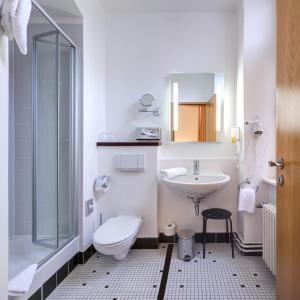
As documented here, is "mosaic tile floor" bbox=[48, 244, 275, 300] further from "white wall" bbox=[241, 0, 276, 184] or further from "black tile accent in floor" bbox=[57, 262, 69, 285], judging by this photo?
"white wall" bbox=[241, 0, 276, 184]

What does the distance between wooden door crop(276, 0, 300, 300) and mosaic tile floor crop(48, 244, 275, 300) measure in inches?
18.8

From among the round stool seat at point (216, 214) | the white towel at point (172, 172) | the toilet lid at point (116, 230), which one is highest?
the white towel at point (172, 172)

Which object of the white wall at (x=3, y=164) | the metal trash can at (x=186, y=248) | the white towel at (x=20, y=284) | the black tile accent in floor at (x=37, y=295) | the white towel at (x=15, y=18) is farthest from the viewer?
the metal trash can at (x=186, y=248)

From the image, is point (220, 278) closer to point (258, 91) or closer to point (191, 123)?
point (191, 123)

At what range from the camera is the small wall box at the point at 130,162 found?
92.4 inches

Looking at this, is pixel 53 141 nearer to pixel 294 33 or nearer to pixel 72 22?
pixel 72 22

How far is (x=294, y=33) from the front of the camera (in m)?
1.13

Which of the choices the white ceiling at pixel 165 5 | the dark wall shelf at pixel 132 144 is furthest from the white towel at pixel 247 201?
the white ceiling at pixel 165 5

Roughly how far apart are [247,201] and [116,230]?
125 centimetres

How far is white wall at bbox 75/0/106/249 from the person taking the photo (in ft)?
6.92

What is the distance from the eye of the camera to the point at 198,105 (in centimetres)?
254

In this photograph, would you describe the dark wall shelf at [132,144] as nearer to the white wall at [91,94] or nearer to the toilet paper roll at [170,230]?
the white wall at [91,94]

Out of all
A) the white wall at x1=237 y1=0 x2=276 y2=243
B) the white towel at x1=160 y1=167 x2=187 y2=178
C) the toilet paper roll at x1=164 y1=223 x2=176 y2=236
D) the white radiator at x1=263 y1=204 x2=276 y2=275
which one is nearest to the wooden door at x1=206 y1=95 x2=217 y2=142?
the white wall at x1=237 y1=0 x2=276 y2=243

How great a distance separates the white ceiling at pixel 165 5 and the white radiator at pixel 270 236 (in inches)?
84.5
